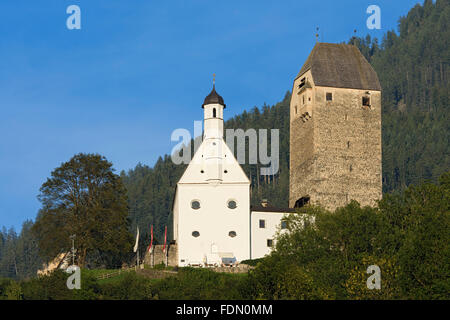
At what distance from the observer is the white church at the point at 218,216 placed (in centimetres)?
6900

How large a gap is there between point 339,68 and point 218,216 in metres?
21.3

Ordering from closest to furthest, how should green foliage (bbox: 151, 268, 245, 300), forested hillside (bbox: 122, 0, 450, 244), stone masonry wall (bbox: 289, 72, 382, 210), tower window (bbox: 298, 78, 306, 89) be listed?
green foliage (bbox: 151, 268, 245, 300)
stone masonry wall (bbox: 289, 72, 382, 210)
tower window (bbox: 298, 78, 306, 89)
forested hillside (bbox: 122, 0, 450, 244)

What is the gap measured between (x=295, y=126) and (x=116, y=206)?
21.9 m

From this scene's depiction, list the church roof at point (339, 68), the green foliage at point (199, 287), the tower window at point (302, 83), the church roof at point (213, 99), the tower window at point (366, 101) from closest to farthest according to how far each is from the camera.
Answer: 1. the green foliage at point (199, 287)
2. the church roof at point (213, 99)
3. the church roof at point (339, 68)
4. the tower window at point (366, 101)
5. the tower window at point (302, 83)

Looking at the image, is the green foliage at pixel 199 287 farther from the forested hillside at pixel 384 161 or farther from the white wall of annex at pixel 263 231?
A: the forested hillside at pixel 384 161

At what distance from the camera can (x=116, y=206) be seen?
7075 cm

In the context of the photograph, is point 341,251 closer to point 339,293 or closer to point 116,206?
point 339,293

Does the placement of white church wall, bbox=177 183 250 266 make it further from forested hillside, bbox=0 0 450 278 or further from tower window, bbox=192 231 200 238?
forested hillside, bbox=0 0 450 278

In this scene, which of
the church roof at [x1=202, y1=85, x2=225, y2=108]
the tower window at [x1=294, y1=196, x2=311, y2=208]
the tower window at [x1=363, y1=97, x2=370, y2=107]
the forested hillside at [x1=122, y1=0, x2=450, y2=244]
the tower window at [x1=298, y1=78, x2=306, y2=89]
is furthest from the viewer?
the forested hillside at [x1=122, y1=0, x2=450, y2=244]

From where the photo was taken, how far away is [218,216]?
69.9 meters

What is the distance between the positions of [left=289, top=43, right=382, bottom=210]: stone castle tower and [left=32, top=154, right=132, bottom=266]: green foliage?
58.7ft

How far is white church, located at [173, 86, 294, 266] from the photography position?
6900 centimetres

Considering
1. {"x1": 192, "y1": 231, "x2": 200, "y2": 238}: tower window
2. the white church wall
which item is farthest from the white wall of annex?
{"x1": 192, "y1": 231, "x2": 200, "y2": 238}: tower window

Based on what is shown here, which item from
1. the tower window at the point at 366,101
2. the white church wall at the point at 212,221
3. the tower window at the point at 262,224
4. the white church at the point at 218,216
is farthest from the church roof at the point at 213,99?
the tower window at the point at 366,101
